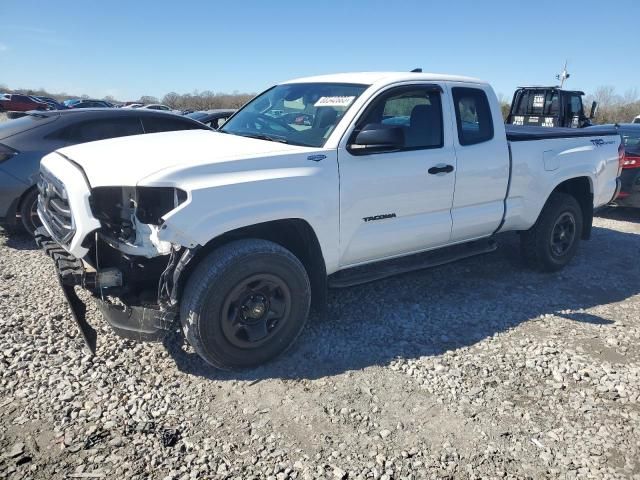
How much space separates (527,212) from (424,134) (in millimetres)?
1659

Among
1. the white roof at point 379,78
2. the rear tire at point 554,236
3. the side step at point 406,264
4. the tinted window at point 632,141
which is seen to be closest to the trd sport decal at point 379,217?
the side step at point 406,264

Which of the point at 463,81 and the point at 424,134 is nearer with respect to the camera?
the point at 424,134

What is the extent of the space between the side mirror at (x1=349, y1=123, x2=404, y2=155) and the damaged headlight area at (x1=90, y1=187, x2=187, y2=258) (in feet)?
4.37

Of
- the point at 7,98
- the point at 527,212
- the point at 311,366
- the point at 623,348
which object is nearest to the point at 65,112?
the point at 311,366

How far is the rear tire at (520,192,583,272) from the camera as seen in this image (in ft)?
17.7

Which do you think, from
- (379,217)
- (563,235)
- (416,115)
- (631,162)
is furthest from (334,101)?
(631,162)

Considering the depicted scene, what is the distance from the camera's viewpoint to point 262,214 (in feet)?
10.6

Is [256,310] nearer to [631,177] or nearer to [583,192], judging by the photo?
[583,192]

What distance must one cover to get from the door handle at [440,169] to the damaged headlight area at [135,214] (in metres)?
2.10

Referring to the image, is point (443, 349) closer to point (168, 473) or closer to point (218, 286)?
point (218, 286)

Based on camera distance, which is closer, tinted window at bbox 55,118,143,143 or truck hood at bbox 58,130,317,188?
truck hood at bbox 58,130,317,188

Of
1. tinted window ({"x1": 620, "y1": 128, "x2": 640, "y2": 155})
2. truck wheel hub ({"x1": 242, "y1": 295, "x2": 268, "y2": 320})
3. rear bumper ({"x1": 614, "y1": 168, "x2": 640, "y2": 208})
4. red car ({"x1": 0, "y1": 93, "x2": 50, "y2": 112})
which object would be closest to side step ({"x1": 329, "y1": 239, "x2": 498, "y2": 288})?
truck wheel hub ({"x1": 242, "y1": 295, "x2": 268, "y2": 320})

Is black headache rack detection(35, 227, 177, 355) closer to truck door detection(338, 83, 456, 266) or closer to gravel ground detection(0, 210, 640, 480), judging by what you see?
gravel ground detection(0, 210, 640, 480)

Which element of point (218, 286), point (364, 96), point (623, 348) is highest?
point (364, 96)
